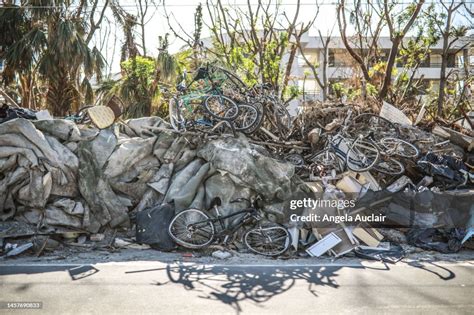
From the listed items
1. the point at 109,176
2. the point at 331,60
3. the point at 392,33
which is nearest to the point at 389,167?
the point at 109,176

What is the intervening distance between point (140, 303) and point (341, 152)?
550cm

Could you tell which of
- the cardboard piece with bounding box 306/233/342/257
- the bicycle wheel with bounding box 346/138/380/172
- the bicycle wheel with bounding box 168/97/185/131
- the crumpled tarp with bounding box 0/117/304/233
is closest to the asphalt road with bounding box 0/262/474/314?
the cardboard piece with bounding box 306/233/342/257

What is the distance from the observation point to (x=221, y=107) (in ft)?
29.6

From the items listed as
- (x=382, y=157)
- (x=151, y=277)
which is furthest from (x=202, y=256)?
(x=382, y=157)

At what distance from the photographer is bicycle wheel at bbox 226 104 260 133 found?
902cm

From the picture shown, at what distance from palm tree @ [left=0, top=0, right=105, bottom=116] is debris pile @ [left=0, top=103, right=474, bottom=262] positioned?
431 centimetres

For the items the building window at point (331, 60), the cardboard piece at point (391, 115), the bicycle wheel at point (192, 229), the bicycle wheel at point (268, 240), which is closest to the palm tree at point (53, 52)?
the bicycle wheel at point (192, 229)

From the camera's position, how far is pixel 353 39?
20031mm

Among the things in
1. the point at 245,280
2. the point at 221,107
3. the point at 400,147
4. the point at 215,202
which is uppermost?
the point at 221,107

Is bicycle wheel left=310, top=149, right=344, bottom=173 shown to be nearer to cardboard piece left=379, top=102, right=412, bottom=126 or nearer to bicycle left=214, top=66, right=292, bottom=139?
bicycle left=214, top=66, right=292, bottom=139

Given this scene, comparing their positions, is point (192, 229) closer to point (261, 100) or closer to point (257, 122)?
point (257, 122)

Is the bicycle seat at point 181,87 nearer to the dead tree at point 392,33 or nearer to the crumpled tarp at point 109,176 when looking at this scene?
the crumpled tarp at point 109,176

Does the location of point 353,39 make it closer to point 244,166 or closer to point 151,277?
point 244,166

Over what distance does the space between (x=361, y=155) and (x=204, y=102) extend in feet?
11.3
